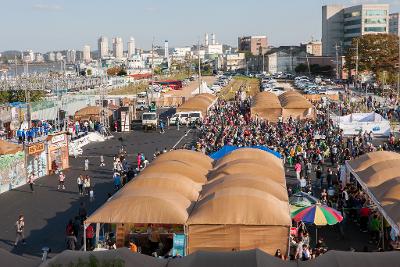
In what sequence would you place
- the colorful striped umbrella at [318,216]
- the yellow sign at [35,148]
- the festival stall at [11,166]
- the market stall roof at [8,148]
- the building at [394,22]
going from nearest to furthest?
the colorful striped umbrella at [318,216] → the festival stall at [11,166] → the market stall roof at [8,148] → the yellow sign at [35,148] → the building at [394,22]

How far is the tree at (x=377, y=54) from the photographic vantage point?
6700 centimetres

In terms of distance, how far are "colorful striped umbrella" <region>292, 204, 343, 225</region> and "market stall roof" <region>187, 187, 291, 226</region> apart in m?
0.67

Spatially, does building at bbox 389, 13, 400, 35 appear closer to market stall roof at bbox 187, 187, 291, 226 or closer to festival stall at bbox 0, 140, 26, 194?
festival stall at bbox 0, 140, 26, 194

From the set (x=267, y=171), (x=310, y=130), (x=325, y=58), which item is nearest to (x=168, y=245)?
(x=267, y=171)

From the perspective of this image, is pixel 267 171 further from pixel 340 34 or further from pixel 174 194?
pixel 340 34

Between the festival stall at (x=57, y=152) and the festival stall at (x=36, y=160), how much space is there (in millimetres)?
300

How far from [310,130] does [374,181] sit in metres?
15.2

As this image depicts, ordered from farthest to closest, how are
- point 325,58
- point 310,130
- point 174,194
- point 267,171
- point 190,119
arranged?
point 325,58
point 190,119
point 310,130
point 267,171
point 174,194

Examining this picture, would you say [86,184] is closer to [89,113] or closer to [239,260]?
[239,260]

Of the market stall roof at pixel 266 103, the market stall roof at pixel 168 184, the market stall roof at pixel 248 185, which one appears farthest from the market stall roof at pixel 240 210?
the market stall roof at pixel 266 103

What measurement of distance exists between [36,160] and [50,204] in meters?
4.75

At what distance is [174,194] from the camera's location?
13703mm

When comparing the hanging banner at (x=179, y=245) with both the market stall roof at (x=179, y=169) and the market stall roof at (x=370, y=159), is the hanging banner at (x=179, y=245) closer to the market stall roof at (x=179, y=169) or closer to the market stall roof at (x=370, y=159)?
the market stall roof at (x=179, y=169)

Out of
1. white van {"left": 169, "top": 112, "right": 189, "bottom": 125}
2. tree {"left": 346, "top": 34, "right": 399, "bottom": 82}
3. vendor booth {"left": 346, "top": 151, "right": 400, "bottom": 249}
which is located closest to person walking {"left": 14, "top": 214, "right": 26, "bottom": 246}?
vendor booth {"left": 346, "top": 151, "right": 400, "bottom": 249}
